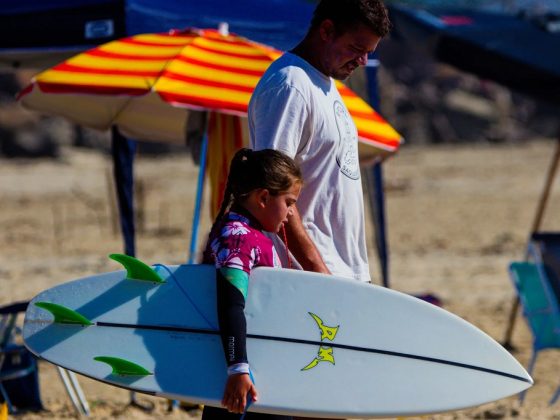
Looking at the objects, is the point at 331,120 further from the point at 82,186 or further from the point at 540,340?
the point at 82,186

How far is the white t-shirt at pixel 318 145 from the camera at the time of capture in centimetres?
292

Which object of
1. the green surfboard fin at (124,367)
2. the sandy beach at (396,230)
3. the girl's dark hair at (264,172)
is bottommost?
the sandy beach at (396,230)

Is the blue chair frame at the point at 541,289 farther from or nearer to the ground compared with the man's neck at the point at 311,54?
nearer to the ground

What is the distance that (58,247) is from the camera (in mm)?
12406

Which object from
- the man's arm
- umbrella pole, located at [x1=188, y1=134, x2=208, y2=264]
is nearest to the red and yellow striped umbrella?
umbrella pole, located at [x1=188, y1=134, x2=208, y2=264]

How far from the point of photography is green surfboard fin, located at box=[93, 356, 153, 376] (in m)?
Result: 2.92

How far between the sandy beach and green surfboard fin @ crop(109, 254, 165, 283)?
2020mm

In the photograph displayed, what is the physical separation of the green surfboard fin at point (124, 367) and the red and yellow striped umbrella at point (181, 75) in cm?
177

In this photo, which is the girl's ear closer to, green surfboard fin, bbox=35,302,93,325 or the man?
the man

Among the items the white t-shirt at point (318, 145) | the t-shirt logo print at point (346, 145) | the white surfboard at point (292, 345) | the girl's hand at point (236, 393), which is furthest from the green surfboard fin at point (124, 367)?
the t-shirt logo print at point (346, 145)

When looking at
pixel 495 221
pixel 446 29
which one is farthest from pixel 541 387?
pixel 495 221

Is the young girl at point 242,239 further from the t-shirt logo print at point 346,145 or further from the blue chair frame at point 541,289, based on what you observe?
the blue chair frame at point 541,289

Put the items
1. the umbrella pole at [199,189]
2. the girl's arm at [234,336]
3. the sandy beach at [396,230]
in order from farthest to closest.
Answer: the sandy beach at [396,230], the umbrella pole at [199,189], the girl's arm at [234,336]

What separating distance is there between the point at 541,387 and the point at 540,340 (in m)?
0.51
